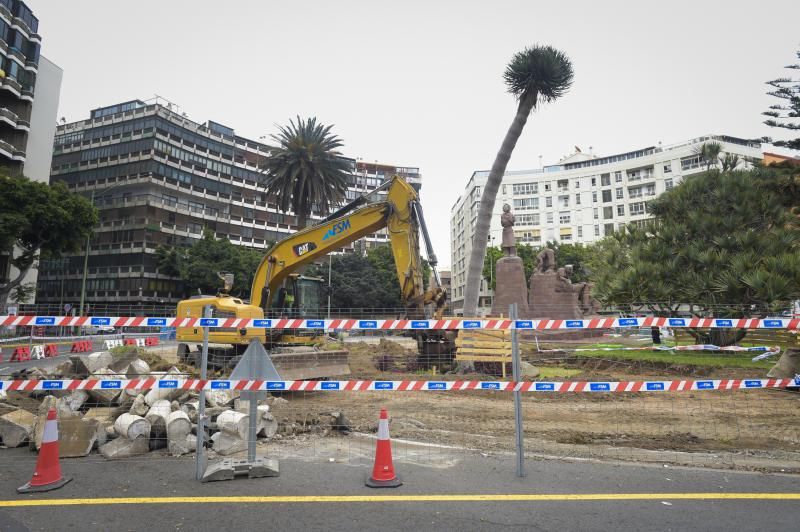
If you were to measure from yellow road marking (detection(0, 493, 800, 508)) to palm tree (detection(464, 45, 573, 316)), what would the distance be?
14.0 metres

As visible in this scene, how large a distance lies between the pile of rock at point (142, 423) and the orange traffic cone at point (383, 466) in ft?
6.49

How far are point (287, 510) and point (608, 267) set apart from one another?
63.7 ft

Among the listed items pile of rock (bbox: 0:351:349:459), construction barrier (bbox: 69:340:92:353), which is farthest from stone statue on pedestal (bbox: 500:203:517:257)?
construction barrier (bbox: 69:340:92:353)

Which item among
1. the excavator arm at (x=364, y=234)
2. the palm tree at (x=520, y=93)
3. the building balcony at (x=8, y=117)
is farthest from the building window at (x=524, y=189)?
the excavator arm at (x=364, y=234)

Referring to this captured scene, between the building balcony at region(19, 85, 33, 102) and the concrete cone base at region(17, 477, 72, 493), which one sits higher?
the building balcony at region(19, 85, 33, 102)

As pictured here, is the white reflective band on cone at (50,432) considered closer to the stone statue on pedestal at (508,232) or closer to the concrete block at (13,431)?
the concrete block at (13,431)

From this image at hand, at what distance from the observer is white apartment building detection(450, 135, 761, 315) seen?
206ft

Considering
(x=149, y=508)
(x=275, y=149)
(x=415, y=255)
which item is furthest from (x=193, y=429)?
(x=275, y=149)

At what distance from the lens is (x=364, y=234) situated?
514 inches

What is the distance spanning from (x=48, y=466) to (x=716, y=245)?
1876cm

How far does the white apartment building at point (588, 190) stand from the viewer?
62688 millimetres

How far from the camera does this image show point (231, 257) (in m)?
46.0

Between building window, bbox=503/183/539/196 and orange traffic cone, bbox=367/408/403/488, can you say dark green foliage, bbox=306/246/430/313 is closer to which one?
building window, bbox=503/183/539/196

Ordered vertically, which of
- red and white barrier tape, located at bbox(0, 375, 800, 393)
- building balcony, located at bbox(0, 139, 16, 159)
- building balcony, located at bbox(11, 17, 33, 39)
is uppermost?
building balcony, located at bbox(11, 17, 33, 39)
